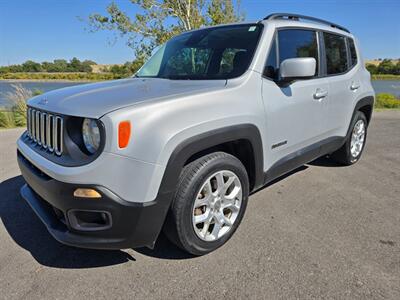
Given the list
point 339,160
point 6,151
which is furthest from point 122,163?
point 6,151

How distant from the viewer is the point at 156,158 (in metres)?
2.03

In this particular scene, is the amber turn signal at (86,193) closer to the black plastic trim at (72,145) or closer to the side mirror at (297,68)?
the black plastic trim at (72,145)

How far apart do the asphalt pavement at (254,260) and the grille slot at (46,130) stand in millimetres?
914

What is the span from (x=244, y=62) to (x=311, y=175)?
225 cm

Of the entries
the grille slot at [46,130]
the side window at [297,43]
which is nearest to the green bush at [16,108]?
the grille slot at [46,130]

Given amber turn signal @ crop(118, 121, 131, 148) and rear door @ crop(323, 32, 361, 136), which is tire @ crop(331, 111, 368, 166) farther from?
amber turn signal @ crop(118, 121, 131, 148)

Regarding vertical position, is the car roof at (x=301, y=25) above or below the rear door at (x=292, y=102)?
above

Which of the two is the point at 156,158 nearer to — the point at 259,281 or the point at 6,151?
the point at 259,281

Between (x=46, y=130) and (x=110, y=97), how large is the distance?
1.92 feet

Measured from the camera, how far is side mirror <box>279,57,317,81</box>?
2.70 meters

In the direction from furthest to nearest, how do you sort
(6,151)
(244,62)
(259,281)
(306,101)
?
(6,151)
(306,101)
(244,62)
(259,281)

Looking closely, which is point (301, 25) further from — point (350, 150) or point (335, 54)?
point (350, 150)

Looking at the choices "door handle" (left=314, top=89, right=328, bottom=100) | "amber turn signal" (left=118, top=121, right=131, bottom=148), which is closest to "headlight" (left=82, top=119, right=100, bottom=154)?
"amber turn signal" (left=118, top=121, right=131, bottom=148)

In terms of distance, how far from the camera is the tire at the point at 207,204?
227cm
